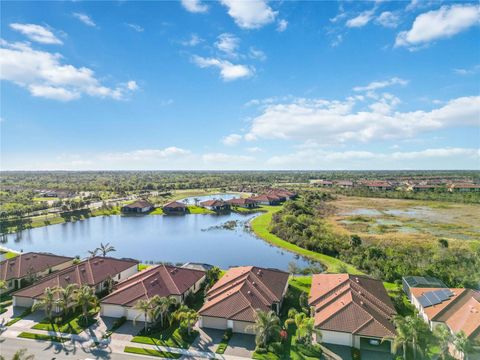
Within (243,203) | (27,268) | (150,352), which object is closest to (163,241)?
(27,268)

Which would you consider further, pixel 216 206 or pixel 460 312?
pixel 216 206

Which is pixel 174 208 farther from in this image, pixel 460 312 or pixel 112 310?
pixel 460 312

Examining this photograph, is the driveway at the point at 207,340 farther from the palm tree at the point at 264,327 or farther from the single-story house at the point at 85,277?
the single-story house at the point at 85,277

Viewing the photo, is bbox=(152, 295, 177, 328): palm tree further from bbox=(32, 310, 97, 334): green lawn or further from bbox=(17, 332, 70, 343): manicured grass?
bbox=(17, 332, 70, 343): manicured grass

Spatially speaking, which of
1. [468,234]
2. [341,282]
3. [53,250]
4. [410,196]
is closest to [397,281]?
[341,282]

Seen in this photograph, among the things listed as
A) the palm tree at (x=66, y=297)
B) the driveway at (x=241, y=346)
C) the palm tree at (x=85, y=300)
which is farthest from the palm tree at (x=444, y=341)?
the palm tree at (x=66, y=297)

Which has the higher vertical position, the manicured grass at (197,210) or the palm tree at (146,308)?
the palm tree at (146,308)
